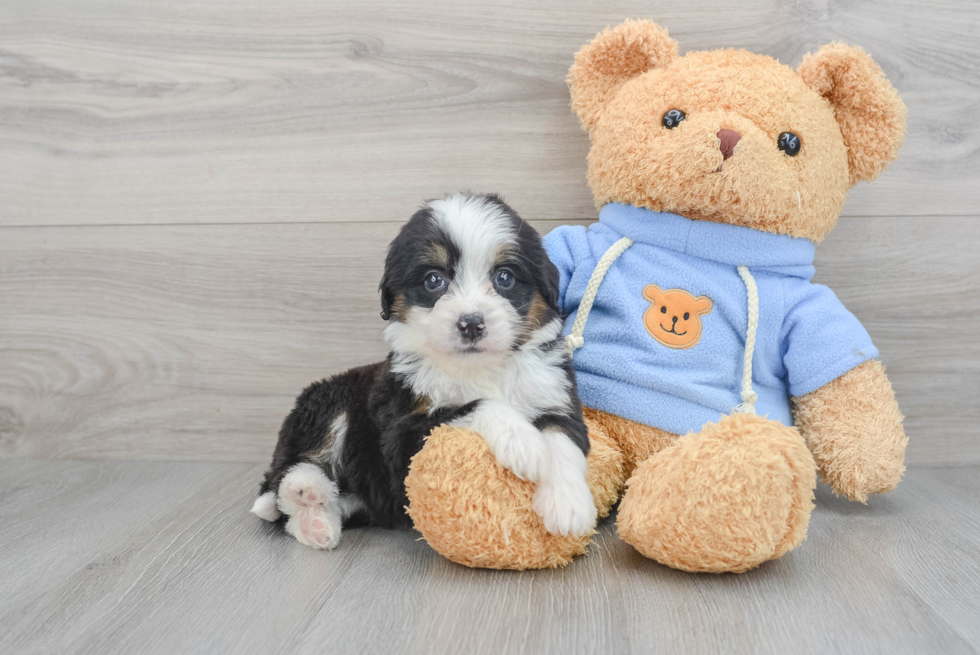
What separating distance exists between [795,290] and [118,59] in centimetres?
197

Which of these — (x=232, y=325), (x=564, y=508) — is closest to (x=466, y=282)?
(x=564, y=508)

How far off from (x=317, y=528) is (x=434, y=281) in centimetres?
59

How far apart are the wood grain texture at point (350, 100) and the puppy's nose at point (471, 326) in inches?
33.6

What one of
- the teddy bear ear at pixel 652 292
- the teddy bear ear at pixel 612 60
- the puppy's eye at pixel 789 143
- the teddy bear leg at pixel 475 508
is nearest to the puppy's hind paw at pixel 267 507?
the teddy bear leg at pixel 475 508

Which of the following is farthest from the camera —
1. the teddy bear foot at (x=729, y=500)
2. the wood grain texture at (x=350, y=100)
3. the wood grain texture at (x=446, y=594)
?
the wood grain texture at (x=350, y=100)

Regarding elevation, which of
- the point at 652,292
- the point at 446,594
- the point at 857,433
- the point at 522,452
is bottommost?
the point at 446,594

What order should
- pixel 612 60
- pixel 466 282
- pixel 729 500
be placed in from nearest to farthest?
pixel 729 500, pixel 466 282, pixel 612 60

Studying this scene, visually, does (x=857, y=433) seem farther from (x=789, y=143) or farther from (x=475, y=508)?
(x=475, y=508)

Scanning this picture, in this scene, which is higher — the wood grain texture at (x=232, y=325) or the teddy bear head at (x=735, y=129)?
the teddy bear head at (x=735, y=129)

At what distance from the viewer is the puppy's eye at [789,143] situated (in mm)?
1589

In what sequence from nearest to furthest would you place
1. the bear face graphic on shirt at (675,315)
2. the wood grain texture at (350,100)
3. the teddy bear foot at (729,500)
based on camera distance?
the teddy bear foot at (729,500), the bear face graphic on shirt at (675,315), the wood grain texture at (350,100)

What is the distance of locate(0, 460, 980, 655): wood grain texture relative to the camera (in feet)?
3.70

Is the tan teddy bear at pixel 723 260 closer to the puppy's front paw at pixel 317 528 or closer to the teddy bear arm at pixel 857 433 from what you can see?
the teddy bear arm at pixel 857 433

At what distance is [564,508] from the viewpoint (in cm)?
128
